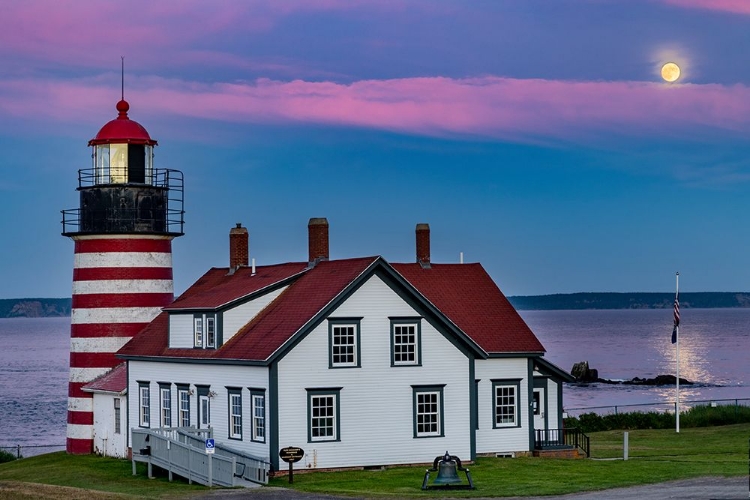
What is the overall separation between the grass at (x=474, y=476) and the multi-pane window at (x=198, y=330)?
4.51 metres

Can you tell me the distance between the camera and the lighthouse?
48.1 m

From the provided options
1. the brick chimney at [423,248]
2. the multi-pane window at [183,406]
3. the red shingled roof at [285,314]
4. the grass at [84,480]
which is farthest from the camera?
the brick chimney at [423,248]

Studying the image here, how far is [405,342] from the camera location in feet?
133

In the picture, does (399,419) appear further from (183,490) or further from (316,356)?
(183,490)

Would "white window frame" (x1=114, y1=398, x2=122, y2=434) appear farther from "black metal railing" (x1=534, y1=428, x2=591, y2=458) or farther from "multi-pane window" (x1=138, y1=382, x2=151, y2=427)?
"black metal railing" (x1=534, y1=428, x2=591, y2=458)

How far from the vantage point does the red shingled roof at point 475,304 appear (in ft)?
143

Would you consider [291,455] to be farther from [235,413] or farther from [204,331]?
[204,331]

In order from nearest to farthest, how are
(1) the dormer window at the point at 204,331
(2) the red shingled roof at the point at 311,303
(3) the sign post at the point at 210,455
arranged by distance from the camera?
(3) the sign post at the point at 210,455
(2) the red shingled roof at the point at 311,303
(1) the dormer window at the point at 204,331

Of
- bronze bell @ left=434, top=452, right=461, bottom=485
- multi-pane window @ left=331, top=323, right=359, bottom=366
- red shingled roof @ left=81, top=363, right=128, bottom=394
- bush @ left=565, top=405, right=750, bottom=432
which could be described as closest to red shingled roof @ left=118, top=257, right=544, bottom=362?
multi-pane window @ left=331, top=323, right=359, bottom=366

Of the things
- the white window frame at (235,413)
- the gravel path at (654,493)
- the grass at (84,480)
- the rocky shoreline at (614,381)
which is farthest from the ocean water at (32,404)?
the rocky shoreline at (614,381)

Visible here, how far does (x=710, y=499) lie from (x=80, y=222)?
1110 inches

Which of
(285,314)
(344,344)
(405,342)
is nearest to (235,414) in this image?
(285,314)

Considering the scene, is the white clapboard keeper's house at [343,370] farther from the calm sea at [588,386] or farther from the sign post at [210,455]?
the calm sea at [588,386]

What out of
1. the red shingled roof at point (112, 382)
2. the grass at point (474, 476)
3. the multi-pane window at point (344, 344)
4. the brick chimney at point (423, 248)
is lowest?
the grass at point (474, 476)
